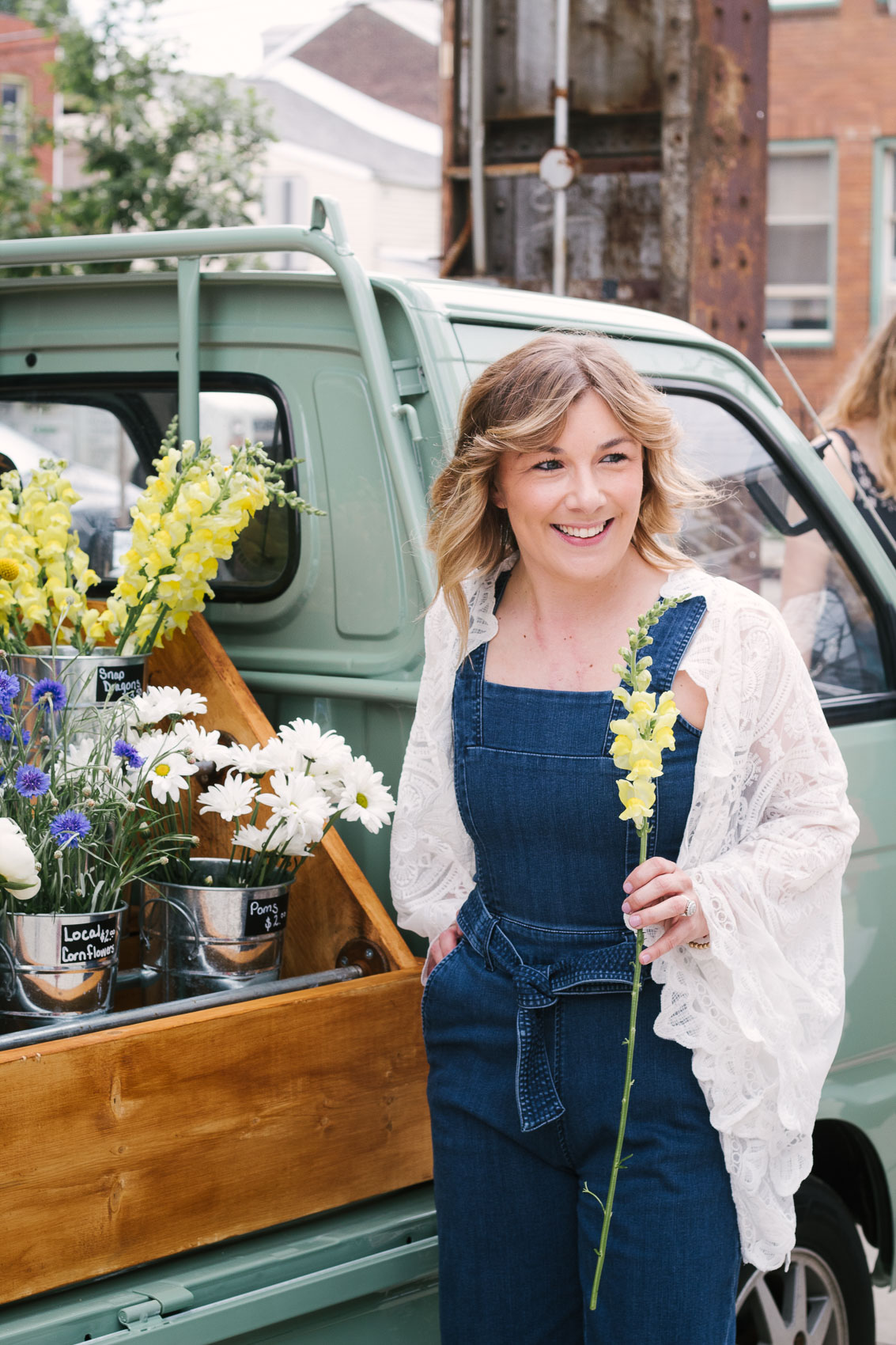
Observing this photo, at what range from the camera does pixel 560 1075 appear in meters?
1.93

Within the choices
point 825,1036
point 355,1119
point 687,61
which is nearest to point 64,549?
point 355,1119

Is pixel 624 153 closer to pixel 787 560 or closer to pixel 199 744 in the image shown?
pixel 787 560

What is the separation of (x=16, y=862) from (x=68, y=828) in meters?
0.08

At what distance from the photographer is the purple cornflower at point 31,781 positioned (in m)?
2.00

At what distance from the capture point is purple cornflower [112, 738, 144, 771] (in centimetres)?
210

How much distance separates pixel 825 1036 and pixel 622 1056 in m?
0.29

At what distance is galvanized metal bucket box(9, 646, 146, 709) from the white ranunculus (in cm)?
40

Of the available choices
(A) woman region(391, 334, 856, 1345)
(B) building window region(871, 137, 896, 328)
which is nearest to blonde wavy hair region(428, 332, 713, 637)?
(A) woman region(391, 334, 856, 1345)

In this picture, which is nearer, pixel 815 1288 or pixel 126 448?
pixel 815 1288

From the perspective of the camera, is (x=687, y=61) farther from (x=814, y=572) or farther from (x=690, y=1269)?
(x=690, y=1269)

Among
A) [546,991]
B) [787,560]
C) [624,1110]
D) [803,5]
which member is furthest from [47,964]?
[803,5]

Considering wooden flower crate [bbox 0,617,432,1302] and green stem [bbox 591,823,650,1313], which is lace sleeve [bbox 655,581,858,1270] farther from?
wooden flower crate [bbox 0,617,432,1302]

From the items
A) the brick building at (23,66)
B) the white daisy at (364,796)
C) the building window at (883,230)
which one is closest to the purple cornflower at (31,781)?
the white daisy at (364,796)

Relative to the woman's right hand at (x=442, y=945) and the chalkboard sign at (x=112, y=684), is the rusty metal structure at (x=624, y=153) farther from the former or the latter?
the woman's right hand at (x=442, y=945)
